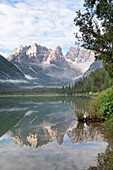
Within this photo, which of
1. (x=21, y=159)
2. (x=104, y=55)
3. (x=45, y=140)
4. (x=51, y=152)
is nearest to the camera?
(x=21, y=159)

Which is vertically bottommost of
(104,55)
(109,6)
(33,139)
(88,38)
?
(33,139)

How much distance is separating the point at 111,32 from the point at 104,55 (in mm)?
2100

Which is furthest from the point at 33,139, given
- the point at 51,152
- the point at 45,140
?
the point at 51,152

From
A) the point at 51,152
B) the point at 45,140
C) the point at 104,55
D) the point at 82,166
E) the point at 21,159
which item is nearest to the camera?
the point at 82,166

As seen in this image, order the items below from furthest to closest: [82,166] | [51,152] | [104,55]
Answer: [104,55] → [51,152] → [82,166]

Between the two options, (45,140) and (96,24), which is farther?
(96,24)

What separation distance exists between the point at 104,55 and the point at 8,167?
1230 cm

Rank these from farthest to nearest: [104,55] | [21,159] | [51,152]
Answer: [104,55]
[51,152]
[21,159]

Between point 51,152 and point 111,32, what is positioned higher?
point 111,32

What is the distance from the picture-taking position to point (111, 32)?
53.0 ft

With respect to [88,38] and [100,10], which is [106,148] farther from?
[100,10]

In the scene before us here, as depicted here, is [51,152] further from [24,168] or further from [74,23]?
[74,23]

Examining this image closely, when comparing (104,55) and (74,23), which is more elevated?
(74,23)

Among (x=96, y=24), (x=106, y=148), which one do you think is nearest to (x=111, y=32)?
(x=96, y=24)
